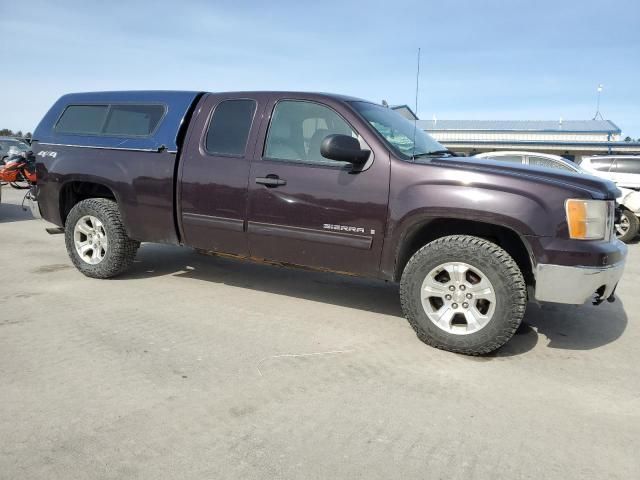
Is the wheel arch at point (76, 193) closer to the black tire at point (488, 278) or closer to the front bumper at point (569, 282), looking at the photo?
the black tire at point (488, 278)

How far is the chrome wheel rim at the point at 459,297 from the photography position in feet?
12.0

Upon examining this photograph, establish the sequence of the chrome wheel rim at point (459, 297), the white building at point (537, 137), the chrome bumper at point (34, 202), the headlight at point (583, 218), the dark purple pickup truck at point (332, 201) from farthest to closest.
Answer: the white building at point (537, 137) < the chrome bumper at point (34, 202) < the chrome wheel rim at point (459, 297) < the dark purple pickup truck at point (332, 201) < the headlight at point (583, 218)

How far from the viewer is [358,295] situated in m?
5.21

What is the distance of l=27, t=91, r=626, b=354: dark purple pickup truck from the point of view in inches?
139

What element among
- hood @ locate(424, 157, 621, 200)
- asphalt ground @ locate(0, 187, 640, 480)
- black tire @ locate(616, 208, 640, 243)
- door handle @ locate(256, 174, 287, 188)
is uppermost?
hood @ locate(424, 157, 621, 200)

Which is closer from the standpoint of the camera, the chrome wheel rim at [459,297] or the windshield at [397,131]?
the chrome wheel rim at [459,297]

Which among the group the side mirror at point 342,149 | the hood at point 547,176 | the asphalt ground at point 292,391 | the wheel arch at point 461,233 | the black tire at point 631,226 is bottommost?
the asphalt ground at point 292,391

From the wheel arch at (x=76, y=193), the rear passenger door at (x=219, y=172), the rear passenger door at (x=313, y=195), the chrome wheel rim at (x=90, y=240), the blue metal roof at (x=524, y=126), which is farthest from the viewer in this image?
the blue metal roof at (x=524, y=126)

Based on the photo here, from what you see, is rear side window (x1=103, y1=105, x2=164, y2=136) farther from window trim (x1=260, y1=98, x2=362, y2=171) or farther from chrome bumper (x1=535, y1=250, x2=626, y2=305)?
chrome bumper (x1=535, y1=250, x2=626, y2=305)

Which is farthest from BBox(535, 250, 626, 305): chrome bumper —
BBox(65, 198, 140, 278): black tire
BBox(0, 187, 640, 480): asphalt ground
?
BBox(65, 198, 140, 278): black tire

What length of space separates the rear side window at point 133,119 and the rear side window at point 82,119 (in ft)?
0.40

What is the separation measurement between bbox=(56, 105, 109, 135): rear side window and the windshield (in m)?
2.78

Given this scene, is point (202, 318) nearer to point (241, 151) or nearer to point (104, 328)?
point (104, 328)

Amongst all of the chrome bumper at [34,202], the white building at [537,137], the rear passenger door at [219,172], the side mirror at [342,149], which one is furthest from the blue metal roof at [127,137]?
the white building at [537,137]
